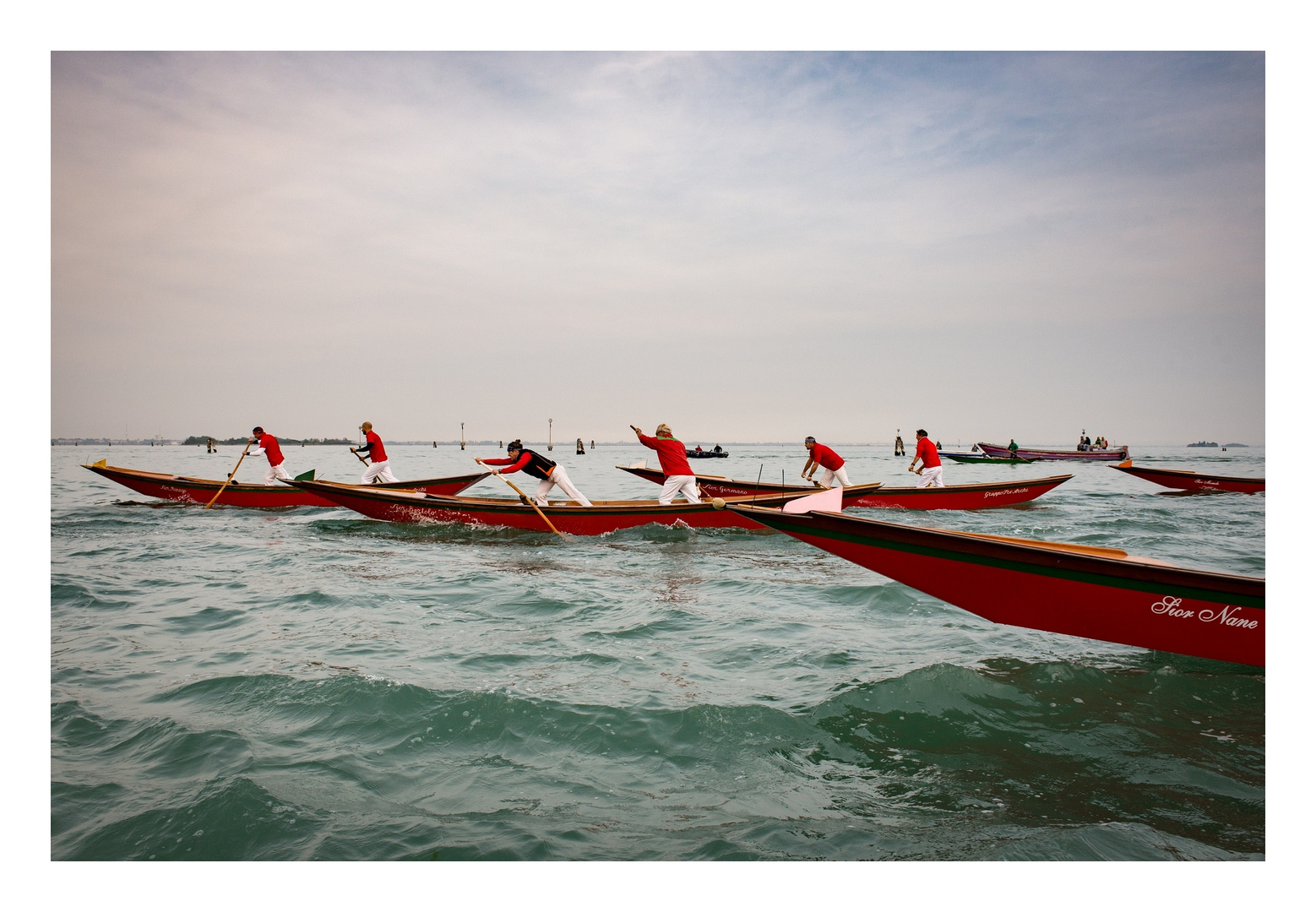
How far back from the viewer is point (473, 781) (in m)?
3.64

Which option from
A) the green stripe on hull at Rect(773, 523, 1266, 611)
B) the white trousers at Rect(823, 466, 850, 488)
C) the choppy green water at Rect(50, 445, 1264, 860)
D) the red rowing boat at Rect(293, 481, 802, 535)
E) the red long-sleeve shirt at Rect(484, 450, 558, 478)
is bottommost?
the choppy green water at Rect(50, 445, 1264, 860)

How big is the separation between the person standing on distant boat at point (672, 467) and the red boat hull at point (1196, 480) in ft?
50.4

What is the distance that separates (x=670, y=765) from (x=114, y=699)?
3922mm

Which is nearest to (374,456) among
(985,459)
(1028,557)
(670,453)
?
(670,453)

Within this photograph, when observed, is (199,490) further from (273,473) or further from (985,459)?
(985,459)

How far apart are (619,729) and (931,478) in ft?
49.7

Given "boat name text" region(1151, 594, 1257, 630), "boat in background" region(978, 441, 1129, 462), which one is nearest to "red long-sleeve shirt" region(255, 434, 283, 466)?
"boat name text" region(1151, 594, 1257, 630)

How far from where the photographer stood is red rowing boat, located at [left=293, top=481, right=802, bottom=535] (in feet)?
41.5

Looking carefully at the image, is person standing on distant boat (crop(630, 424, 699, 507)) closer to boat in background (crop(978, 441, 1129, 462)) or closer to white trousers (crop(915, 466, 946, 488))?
white trousers (crop(915, 466, 946, 488))

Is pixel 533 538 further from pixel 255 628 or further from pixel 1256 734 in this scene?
pixel 1256 734

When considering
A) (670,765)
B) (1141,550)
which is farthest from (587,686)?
(1141,550)

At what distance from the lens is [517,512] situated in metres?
12.6

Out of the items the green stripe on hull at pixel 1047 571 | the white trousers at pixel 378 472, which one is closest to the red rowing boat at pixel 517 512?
the white trousers at pixel 378 472

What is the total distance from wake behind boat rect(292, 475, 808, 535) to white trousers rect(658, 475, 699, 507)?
0.82ft
